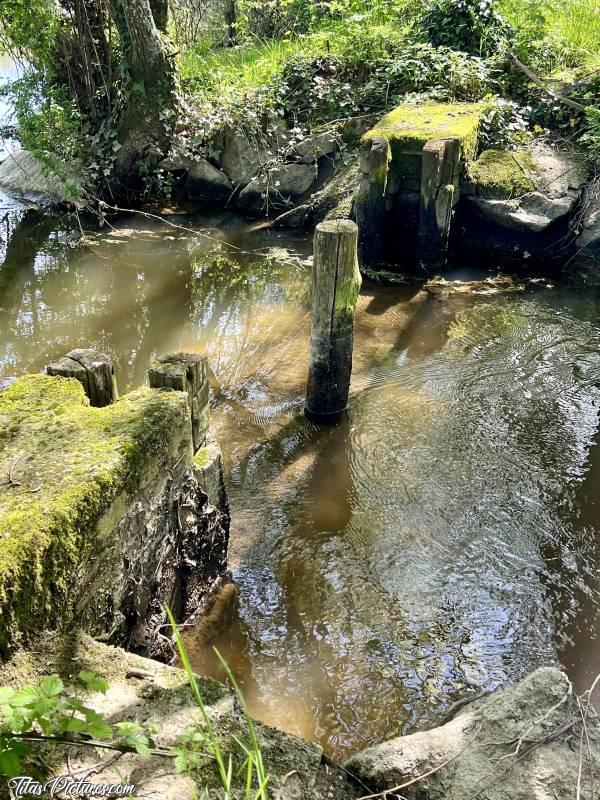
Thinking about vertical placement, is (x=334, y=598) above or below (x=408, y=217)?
below

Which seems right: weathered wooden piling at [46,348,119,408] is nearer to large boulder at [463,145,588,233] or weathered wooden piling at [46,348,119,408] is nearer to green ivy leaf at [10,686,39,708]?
green ivy leaf at [10,686,39,708]

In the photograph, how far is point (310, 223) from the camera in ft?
32.9

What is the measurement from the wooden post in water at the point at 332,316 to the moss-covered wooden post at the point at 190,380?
6.36ft

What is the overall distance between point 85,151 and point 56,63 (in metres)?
1.38

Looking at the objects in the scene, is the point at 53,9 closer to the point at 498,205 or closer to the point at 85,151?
the point at 85,151

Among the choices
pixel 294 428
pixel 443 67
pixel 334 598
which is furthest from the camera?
pixel 443 67

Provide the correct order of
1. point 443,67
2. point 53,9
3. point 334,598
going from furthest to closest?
point 443,67, point 53,9, point 334,598

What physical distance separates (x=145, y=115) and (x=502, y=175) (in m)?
5.37

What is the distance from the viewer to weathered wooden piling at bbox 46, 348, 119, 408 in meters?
3.31

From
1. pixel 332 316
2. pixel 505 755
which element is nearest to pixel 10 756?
pixel 505 755

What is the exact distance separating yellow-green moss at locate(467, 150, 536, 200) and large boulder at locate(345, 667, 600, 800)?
7.14 meters

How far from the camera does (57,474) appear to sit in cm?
270

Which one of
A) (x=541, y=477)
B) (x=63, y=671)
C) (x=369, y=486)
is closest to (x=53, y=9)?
(x=369, y=486)

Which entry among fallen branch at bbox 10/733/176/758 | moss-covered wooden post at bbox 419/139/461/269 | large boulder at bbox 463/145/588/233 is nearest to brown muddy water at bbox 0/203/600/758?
moss-covered wooden post at bbox 419/139/461/269
